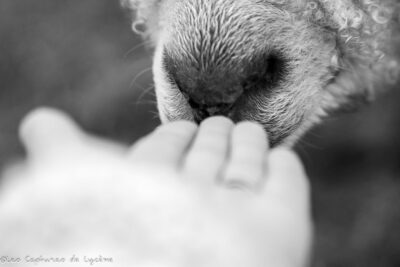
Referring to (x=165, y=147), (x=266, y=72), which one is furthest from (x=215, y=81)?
(x=165, y=147)

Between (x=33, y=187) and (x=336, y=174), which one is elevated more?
(x=336, y=174)

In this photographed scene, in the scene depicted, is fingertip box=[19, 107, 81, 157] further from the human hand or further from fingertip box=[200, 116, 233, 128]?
fingertip box=[200, 116, 233, 128]

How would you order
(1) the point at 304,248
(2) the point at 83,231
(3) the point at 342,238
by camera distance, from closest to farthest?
(2) the point at 83,231 → (1) the point at 304,248 → (3) the point at 342,238

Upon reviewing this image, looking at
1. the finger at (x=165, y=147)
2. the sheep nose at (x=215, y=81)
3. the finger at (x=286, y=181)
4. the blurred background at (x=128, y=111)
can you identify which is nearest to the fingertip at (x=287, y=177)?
the finger at (x=286, y=181)

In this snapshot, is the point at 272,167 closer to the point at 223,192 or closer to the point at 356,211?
the point at 223,192

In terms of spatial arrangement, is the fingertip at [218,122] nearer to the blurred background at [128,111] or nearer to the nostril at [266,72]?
the nostril at [266,72]

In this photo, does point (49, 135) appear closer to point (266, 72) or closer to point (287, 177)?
point (287, 177)

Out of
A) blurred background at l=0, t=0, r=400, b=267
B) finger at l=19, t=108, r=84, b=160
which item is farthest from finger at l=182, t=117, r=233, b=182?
blurred background at l=0, t=0, r=400, b=267

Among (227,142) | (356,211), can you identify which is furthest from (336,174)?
(227,142)
